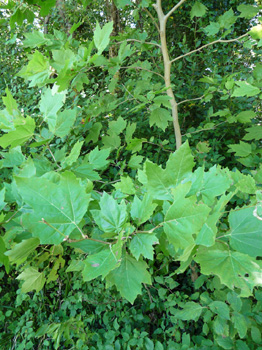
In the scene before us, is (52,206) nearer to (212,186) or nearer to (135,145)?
(212,186)

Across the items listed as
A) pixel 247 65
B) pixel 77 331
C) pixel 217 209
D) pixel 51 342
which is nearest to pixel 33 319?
pixel 51 342

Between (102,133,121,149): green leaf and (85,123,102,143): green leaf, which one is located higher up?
(85,123,102,143): green leaf

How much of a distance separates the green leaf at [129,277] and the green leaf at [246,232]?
0.17 m

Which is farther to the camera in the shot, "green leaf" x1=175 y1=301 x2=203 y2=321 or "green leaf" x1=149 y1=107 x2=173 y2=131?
"green leaf" x1=149 y1=107 x2=173 y2=131

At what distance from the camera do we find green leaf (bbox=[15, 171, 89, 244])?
40 cm

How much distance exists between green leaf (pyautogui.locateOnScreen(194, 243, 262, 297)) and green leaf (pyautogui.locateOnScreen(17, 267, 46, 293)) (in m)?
1.00

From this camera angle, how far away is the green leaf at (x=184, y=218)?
388 mm

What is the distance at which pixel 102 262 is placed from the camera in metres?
0.39

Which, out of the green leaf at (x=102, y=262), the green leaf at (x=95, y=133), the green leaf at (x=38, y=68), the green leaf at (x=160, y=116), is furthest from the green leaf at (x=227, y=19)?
the green leaf at (x=102, y=262)

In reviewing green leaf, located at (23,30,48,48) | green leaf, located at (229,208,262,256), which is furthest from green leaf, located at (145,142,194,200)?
green leaf, located at (23,30,48,48)

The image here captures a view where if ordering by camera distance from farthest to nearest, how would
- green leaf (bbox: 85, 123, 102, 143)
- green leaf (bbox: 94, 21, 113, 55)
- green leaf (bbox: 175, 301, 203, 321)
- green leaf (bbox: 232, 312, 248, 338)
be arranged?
green leaf (bbox: 85, 123, 102, 143)
green leaf (bbox: 175, 301, 203, 321)
green leaf (bbox: 232, 312, 248, 338)
green leaf (bbox: 94, 21, 113, 55)

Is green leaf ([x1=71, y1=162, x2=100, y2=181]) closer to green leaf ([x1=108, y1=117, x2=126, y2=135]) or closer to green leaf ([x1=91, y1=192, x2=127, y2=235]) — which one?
green leaf ([x1=91, y1=192, x2=127, y2=235])

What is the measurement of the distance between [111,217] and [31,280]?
3.40 ft

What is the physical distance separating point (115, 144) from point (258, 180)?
2.66ft
